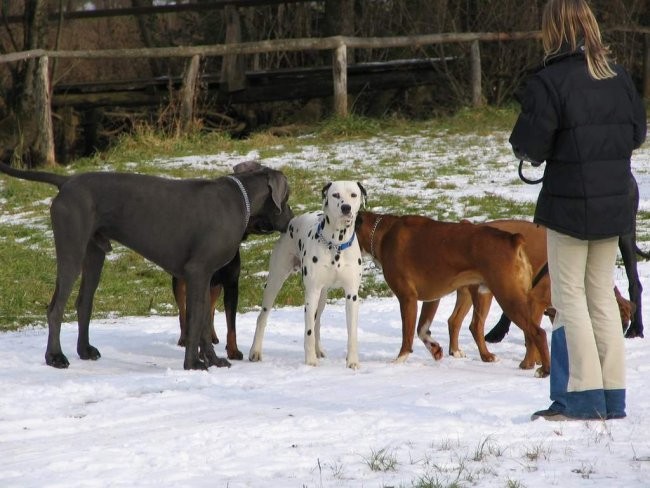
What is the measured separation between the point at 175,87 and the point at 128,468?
58.1 ft

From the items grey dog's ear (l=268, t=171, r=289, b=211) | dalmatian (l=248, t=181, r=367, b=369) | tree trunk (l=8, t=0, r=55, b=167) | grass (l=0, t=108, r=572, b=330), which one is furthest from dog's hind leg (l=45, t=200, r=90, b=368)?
tree trunk (l=8, t=0, r=55, b=167)

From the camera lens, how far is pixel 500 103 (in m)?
21.3

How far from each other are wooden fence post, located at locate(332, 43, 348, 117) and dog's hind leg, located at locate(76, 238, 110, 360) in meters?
12.0

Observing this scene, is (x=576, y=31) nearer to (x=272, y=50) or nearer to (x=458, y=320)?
(x=458, y=320)

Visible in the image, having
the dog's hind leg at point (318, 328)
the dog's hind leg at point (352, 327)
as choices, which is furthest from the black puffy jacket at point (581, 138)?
the dog's hind leg at point (318, 328)

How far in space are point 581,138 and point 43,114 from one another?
45.3 ft

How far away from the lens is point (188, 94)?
19047mm

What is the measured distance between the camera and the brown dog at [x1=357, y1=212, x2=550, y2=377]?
694 cm

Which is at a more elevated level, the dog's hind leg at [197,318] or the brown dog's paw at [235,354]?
the dog's hind leg at [197,318]

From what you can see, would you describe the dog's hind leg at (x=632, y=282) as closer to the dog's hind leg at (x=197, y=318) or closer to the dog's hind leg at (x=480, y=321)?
the dog's hind leg at (x=480, y=321)

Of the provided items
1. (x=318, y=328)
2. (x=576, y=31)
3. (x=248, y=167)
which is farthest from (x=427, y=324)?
(x=576, y=31)

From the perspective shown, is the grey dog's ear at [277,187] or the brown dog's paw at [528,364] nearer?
the brown dog's paw at [528,364]

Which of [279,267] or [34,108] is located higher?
[34,108]

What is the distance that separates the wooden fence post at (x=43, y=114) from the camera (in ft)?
58.5
